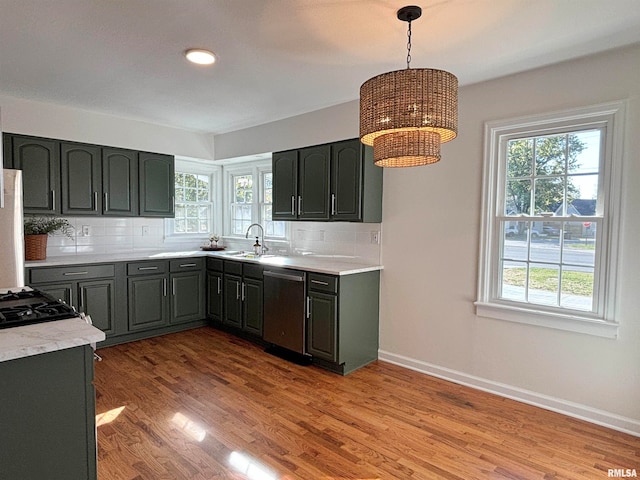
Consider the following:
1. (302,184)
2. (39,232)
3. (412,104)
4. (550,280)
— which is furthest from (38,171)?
(550,280)

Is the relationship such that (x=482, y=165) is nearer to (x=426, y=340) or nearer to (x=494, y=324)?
(x=494, y=324)

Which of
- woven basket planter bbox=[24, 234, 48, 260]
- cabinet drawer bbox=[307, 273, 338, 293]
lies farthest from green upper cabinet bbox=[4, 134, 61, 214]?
cabinet drawer bbox=[307, 273, 338, 293]

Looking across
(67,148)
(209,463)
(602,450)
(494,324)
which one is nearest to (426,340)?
(494,324)

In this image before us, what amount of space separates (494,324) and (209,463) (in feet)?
7.26

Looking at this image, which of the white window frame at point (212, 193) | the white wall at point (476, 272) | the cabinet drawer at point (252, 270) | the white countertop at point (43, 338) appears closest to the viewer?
the white countertop at point (43, 338)

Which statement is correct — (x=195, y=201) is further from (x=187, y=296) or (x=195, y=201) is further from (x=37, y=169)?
(x=37, y=169)

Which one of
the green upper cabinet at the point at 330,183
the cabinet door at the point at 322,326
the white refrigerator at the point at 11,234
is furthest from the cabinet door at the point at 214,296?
the white refrigerator at the point at 11,234

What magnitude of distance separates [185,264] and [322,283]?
76.1 inches

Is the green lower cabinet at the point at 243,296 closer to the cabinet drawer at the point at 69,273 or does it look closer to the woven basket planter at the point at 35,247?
the cabinet drawer at the point at 69,273

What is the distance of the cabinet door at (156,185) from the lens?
4.36 m

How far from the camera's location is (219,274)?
14.5ft

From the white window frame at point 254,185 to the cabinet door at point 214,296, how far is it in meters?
0.81

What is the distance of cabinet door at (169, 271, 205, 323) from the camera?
4332 millimetres

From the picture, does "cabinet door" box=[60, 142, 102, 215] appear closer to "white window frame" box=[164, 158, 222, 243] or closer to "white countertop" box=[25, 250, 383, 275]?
"white countertop" box=[25, 250, 383, 275]
